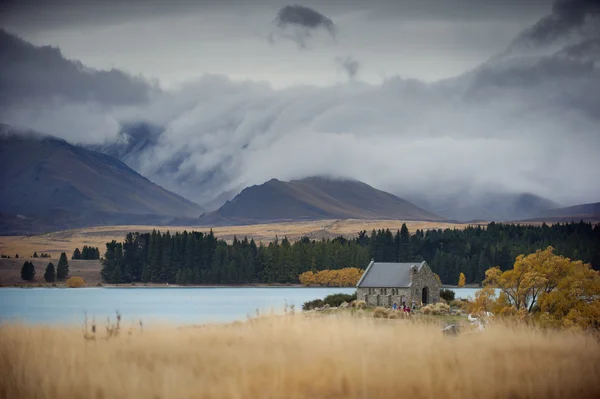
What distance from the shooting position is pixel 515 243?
590 ft

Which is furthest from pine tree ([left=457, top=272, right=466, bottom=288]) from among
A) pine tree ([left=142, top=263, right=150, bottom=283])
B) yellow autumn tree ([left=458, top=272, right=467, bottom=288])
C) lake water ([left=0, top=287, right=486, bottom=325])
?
pine tree ([left=142, top=263, right=150, bottom=283])

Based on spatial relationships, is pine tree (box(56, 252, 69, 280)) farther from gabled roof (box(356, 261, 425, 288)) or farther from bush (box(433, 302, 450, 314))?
bush (box(433, 302, 450, 314))

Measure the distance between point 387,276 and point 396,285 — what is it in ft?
5.11

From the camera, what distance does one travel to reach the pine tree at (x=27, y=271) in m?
166

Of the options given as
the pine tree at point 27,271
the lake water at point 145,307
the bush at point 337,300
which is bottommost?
the lake water at point 145,307

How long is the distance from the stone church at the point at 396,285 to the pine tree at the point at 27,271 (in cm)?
11180

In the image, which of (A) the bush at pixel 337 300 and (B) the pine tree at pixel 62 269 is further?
(B) the pine tree at pixel 62 269

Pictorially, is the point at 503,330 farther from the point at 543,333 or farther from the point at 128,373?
the point at 128,373

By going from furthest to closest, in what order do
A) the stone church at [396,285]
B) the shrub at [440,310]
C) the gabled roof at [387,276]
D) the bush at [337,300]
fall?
the bush at [337,300], the gabled roof at [387,276], the stone church at [396,285], the shrub at [440,310]

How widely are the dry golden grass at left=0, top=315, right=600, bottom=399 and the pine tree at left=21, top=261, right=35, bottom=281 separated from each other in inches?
6028

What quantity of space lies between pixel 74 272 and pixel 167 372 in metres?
172

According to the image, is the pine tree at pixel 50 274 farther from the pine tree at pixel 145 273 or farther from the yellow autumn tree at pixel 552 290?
the yellow autumn tree at pixel 552 290

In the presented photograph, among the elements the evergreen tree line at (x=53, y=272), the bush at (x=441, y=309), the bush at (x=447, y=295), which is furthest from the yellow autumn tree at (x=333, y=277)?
the bush at (x=441, y=309)

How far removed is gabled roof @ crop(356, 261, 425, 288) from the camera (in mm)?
72750
